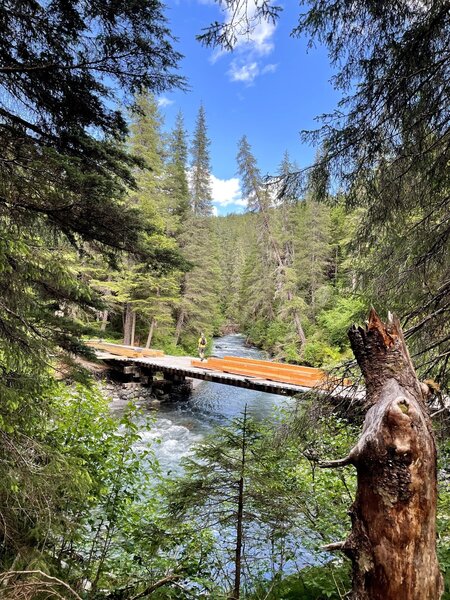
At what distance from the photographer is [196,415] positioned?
40.4 feet

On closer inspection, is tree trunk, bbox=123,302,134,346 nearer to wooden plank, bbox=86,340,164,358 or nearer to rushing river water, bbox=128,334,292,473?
wooden plank, bbox=86,340,164,358

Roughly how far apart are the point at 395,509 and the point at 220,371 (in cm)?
1285

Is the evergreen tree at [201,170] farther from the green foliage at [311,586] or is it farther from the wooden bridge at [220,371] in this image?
the green foliage at [311,586]

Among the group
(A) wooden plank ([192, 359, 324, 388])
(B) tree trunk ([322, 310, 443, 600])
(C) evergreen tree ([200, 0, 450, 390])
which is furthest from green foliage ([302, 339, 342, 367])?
(B) tree trunk ([322, 310, 443, 600])

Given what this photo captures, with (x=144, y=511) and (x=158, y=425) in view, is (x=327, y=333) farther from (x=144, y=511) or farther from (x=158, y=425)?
(x=144, y=511)

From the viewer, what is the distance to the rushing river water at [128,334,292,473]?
28.9ft

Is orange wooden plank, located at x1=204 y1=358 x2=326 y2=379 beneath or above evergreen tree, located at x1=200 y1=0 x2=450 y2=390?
beneath

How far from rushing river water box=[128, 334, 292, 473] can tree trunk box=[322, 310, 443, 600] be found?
623 cm

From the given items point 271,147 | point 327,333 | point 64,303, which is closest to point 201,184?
point 327,333

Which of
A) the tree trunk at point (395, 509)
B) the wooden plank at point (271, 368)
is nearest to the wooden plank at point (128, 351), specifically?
the wooden plank at point (271, 368)

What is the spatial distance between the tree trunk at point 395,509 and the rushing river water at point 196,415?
245 inches

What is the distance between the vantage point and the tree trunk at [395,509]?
3.99ft

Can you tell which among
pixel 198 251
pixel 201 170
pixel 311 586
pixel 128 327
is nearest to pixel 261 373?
pixel 311 586

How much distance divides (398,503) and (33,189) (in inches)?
142
